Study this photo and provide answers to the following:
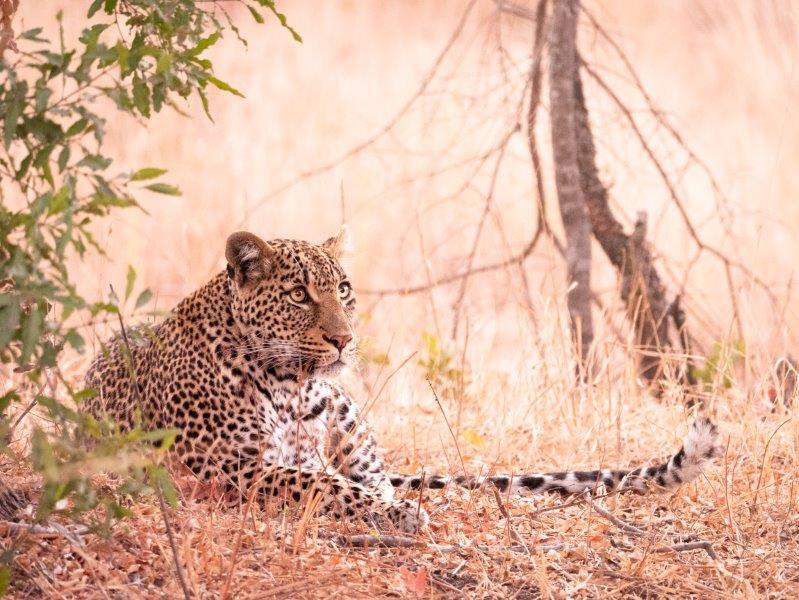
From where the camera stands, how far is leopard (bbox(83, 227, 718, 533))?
5.07 m

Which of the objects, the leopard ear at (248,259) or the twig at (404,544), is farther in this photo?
the leopard ear at (248,259)

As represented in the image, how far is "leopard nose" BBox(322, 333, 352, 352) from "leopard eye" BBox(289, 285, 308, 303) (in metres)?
0.21

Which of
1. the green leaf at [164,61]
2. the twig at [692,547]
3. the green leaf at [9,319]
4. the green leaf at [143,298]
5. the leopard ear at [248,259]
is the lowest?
the twig at [692,547]

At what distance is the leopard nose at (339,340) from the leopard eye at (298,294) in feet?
0.69

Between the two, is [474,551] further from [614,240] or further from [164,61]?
[614,240]

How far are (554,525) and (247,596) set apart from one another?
157 centimetres

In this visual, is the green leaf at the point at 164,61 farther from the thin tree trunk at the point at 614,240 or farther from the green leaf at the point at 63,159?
the thin tree trunk at the point at 614,240

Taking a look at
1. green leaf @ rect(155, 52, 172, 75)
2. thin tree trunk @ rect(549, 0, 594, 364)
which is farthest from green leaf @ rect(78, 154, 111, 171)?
thin tree trunk @ rect(549, 0, 594, 364)

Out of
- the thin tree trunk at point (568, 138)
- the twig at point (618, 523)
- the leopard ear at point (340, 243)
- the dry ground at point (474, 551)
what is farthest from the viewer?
the thin tree trunk at point (568, 138)

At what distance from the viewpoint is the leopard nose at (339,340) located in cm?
516

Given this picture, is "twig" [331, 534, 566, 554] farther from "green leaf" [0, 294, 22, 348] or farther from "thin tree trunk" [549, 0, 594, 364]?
"thin tree trunk" [549, 0, 594, 364]

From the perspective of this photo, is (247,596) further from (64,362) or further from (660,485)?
(64,362)

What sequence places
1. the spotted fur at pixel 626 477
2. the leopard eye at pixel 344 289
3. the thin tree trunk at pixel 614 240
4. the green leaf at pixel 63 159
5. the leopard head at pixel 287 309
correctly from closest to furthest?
the green leaf at pixel 63 159, the spotted fur at pixel 626 477, the leopard head at pixel 287 309, the leopard eye at pixel 344 289, the thin tree trunk at pixel 614 240

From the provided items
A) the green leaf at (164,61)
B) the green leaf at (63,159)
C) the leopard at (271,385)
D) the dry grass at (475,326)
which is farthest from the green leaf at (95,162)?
the leopard at (271,385)
